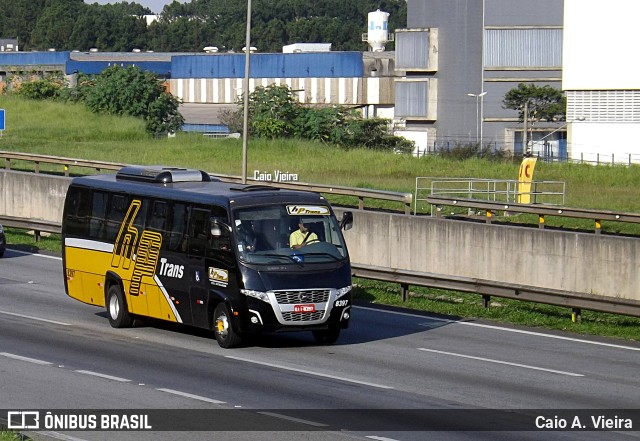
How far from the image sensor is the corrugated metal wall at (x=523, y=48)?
92.8m

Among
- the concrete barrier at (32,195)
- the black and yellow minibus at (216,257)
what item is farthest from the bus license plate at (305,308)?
the concrete barrier at (32,195)

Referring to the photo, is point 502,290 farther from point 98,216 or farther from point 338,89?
point 338,89

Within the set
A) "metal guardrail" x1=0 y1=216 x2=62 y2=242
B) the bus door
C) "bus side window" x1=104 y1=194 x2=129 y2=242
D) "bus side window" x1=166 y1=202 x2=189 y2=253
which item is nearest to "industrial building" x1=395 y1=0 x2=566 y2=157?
"metal guardrail" x1=0 y1=216 x2=62 y2=242

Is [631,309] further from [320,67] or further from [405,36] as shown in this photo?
[320,67]

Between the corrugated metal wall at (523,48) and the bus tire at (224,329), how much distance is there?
77.8m

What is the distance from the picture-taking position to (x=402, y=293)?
24.5m

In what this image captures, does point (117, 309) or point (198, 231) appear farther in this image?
point (117, 309)

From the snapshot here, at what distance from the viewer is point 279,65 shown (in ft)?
361

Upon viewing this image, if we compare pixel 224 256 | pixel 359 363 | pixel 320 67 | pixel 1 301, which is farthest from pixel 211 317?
pixel 320 67

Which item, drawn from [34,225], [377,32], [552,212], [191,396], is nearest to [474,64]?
[377,32]

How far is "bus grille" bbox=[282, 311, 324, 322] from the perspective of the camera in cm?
1774

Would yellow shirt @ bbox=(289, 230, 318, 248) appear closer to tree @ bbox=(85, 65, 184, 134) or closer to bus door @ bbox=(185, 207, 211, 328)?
bus door @ bbox=(185, 207, 211, 328)

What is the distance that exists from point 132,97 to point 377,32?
186 feet

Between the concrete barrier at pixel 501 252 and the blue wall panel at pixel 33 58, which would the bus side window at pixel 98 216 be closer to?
the concrete barrier at pixel 501 252
